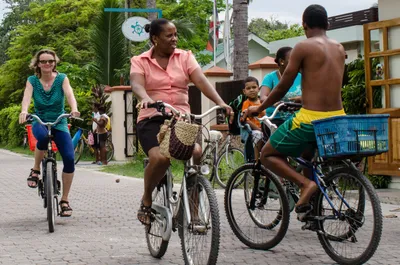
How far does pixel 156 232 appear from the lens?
6.91 m

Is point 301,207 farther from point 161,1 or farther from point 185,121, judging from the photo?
point 161,1

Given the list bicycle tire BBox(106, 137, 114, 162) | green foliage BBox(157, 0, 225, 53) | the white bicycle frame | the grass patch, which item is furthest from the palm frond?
the white bicycle frame

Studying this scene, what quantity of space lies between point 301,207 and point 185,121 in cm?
112

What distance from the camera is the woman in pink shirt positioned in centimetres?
661

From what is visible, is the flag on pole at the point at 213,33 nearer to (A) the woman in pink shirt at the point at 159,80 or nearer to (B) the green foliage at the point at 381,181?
(B) the green foliage at the point at 381,181

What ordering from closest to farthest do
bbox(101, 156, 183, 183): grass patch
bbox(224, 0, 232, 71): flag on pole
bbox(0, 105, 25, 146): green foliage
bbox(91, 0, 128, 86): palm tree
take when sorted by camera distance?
bbox(101, 156, 183, 183): grass patch → bbox(91, 0, 128, 86): palm tree → bbox(0, 105, 25, 146): green foliage → bbox(224, 0, 232, 71): flag on pole

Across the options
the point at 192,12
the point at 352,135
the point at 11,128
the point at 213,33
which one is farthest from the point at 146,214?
the point at 192,12

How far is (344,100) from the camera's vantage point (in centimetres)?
1322

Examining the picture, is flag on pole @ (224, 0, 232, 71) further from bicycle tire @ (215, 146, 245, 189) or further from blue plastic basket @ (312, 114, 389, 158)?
blue plastic basket @ (312, 114, 389, 158)

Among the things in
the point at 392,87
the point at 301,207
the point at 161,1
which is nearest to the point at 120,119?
the point at 392,87

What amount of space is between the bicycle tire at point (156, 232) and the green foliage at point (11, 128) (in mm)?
32263

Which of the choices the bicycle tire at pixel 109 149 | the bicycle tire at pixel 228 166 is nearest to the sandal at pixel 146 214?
the bicycle tire at pixel 228 166

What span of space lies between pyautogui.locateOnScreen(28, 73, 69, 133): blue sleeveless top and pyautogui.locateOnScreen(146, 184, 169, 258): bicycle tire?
8.96ft

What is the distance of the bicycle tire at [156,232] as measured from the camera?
6.63 meters
